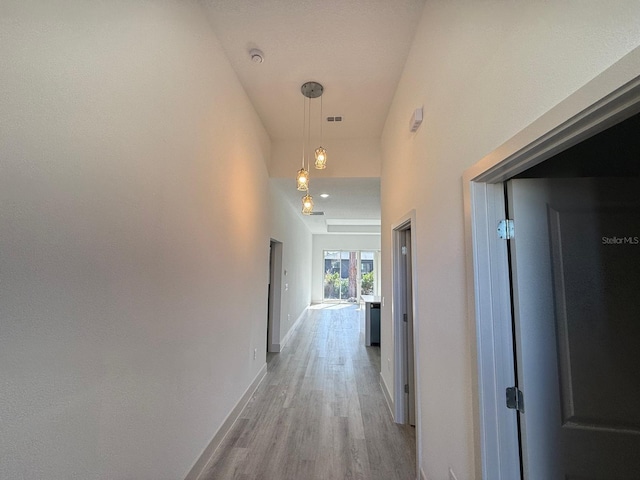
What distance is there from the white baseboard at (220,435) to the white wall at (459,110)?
1606 mm

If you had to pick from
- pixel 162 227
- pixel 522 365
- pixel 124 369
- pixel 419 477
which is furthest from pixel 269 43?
pixel 419 477

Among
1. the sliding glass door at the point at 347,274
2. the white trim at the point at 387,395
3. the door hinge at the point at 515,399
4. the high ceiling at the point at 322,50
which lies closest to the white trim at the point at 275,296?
the white trim at the point at 387,395

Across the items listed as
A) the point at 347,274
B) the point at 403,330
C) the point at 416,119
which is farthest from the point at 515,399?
the point at 347,274

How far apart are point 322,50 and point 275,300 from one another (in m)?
3.88

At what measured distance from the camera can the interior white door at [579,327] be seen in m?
1.00

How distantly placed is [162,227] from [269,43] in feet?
5.68

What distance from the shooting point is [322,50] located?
2148mm

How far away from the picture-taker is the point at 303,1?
1.74 meters

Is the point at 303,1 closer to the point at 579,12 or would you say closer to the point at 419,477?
the point at 579,12

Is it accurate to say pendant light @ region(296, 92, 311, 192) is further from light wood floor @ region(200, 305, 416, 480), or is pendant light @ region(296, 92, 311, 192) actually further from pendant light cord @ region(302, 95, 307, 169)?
light wood floor @ region(200, 305, 416, 480)

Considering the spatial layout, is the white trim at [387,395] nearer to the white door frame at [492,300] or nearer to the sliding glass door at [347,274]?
the white door frame at [492,300]

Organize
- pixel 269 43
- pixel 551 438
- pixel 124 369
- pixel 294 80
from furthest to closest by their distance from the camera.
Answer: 1. pixel 294 80
2. pixel 269 43
3. pixel 124 369
4. pixel 551 438

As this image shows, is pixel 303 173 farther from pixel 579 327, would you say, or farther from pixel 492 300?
pixel 579 327

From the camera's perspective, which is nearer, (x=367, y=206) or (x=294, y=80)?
(x=294, y=80)
